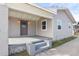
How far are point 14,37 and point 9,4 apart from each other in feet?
1.83

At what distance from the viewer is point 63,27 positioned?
293 centimetres

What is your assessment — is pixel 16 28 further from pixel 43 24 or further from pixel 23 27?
pixel 43 24

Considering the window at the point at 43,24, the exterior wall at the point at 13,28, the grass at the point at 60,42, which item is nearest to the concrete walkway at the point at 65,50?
the grass at the point at 60,42

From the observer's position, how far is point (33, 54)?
238 centimetres

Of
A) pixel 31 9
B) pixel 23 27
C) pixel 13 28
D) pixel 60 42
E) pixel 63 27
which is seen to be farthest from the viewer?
pixel 63 27

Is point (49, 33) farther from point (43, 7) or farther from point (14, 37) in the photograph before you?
point (14, 37)

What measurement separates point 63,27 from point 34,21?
2.35ft

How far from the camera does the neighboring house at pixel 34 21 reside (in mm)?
2217

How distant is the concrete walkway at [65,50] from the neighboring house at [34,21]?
222mm

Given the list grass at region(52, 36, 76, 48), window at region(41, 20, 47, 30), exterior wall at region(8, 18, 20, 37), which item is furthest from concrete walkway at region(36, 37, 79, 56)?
exterior wall at region(8, 18, 20, 37)

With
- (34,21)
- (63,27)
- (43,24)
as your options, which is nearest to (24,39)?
(34,21)

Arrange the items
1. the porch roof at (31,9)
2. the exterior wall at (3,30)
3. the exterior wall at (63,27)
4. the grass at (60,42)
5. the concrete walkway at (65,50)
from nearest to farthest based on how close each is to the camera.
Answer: the exterior wall at (3,30), the porch roof at (31,9), the concrete walkway at (65,50), the grass at (60,42), the exterior wall at (63,27)

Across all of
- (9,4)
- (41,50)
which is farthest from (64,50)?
(9,4)

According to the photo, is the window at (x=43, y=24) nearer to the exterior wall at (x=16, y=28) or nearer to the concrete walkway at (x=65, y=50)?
the exterior wall at (x=16, y=28)
